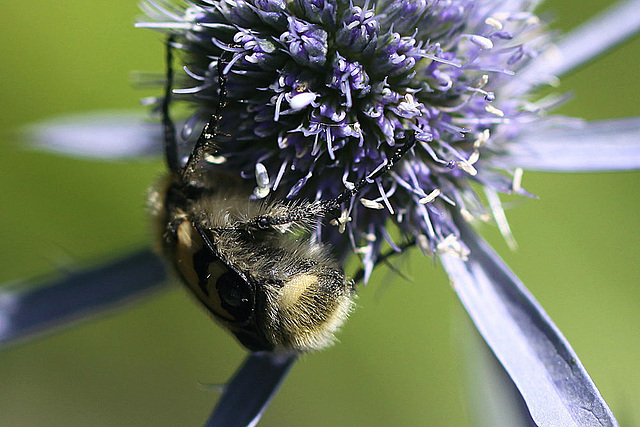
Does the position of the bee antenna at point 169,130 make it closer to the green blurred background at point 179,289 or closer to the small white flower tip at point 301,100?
the small white flower tip at point 301,100

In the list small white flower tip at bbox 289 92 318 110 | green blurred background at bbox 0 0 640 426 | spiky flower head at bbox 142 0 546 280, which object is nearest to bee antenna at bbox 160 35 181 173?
spiky flower head at bbox 142 0 546 280

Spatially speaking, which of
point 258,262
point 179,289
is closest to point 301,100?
point 258,262

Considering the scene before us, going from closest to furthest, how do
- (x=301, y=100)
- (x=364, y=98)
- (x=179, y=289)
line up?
(x=301, y=100) → (x=364, y=98) → (x=179, y=289)

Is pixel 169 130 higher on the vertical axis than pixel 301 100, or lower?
lower

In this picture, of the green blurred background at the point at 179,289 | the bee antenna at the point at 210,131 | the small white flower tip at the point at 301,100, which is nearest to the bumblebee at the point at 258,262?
the bee antenna at the point at 210,131

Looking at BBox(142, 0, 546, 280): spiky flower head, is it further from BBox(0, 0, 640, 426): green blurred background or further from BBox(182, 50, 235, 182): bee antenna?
BBox(0, 0, 640, 426): green blurred background

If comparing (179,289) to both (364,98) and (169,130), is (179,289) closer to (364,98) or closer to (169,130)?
(169,130)

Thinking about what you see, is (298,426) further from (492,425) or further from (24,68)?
(24,68)
